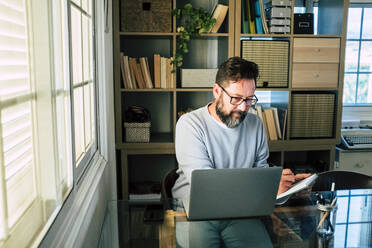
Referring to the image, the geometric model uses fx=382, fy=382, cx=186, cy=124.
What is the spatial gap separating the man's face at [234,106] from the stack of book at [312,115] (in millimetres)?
1267

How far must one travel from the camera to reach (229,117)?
2.07 metres

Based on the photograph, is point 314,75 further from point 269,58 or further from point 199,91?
point 199,91

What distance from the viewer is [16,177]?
972 mm

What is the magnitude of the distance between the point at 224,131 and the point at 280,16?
1.36m

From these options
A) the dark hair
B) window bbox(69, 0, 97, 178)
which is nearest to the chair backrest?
the dark hair

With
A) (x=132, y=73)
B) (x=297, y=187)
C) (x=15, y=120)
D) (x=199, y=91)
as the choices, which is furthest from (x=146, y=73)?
(x=15, y=120)

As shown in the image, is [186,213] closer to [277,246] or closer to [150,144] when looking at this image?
[277,246]

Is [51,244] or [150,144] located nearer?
[51,244]

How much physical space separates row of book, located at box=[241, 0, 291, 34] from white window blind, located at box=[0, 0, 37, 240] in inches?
88.5

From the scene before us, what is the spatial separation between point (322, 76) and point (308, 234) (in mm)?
1932

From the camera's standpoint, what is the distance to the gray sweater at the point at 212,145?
6.58 feet

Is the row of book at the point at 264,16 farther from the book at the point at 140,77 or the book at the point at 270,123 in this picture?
the book at the point at 140,77

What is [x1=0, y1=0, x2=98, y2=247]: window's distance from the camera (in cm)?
90

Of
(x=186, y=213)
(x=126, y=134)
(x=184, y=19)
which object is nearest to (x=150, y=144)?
(x=126, y=134)
